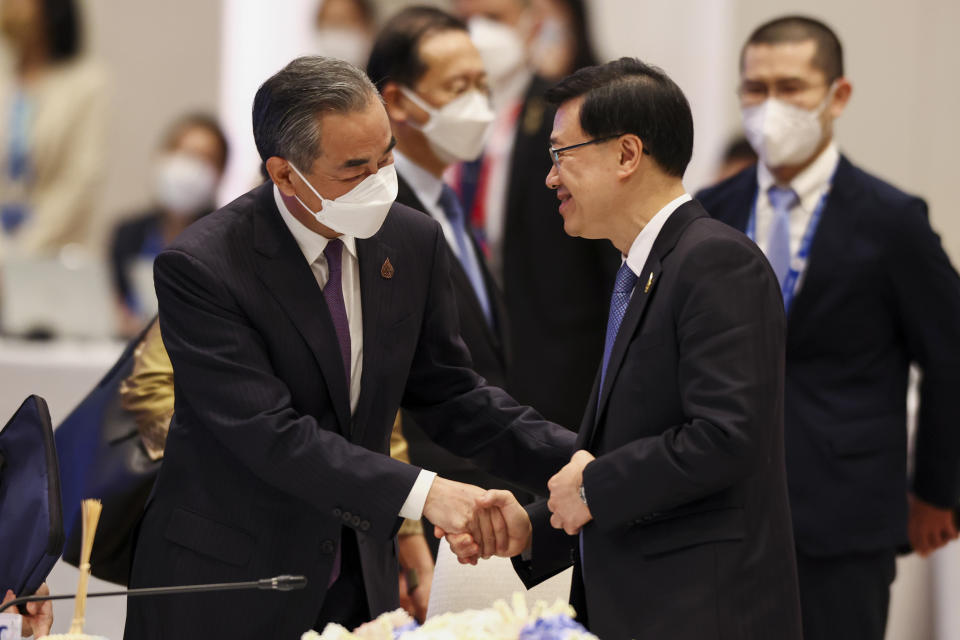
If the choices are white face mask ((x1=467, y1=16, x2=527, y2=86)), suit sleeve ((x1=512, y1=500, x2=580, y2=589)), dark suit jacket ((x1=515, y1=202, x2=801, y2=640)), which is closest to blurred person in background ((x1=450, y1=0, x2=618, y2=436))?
white face mask ((x1=467, y1=16, x2=527, y2=86))

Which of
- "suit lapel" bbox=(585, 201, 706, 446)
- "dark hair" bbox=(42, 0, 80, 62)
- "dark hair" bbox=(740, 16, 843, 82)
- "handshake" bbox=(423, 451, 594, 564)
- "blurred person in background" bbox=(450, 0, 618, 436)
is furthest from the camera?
"dark hair" bbox=(42, 0, 80, 62)

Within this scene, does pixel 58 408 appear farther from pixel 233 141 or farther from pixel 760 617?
pixel 233 141

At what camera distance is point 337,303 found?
9.00ft

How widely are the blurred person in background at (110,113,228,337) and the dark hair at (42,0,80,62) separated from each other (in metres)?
0.75

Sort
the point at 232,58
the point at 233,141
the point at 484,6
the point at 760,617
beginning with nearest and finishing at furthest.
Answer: the point at 760,617, the point at 484,6, the point at 233,141, the point at 232,58

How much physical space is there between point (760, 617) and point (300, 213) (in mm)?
1111

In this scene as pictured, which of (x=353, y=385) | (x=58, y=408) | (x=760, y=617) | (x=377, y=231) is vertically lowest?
(x=58, y=408)

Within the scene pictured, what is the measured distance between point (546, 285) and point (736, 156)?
1.71 m

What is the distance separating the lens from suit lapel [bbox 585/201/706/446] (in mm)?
2461

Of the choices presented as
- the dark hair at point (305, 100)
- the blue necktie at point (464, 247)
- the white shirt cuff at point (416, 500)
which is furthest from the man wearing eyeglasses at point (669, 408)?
the blue necktie at point (464, 247)

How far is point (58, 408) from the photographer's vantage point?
4.81m

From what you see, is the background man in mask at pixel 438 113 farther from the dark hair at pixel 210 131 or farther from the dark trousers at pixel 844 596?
the dark hair at pixel 210 131

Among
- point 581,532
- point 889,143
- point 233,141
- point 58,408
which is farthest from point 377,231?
point 233,141

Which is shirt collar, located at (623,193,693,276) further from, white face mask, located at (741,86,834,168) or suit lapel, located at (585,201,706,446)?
white face mask, located at (741,86,834,168)
